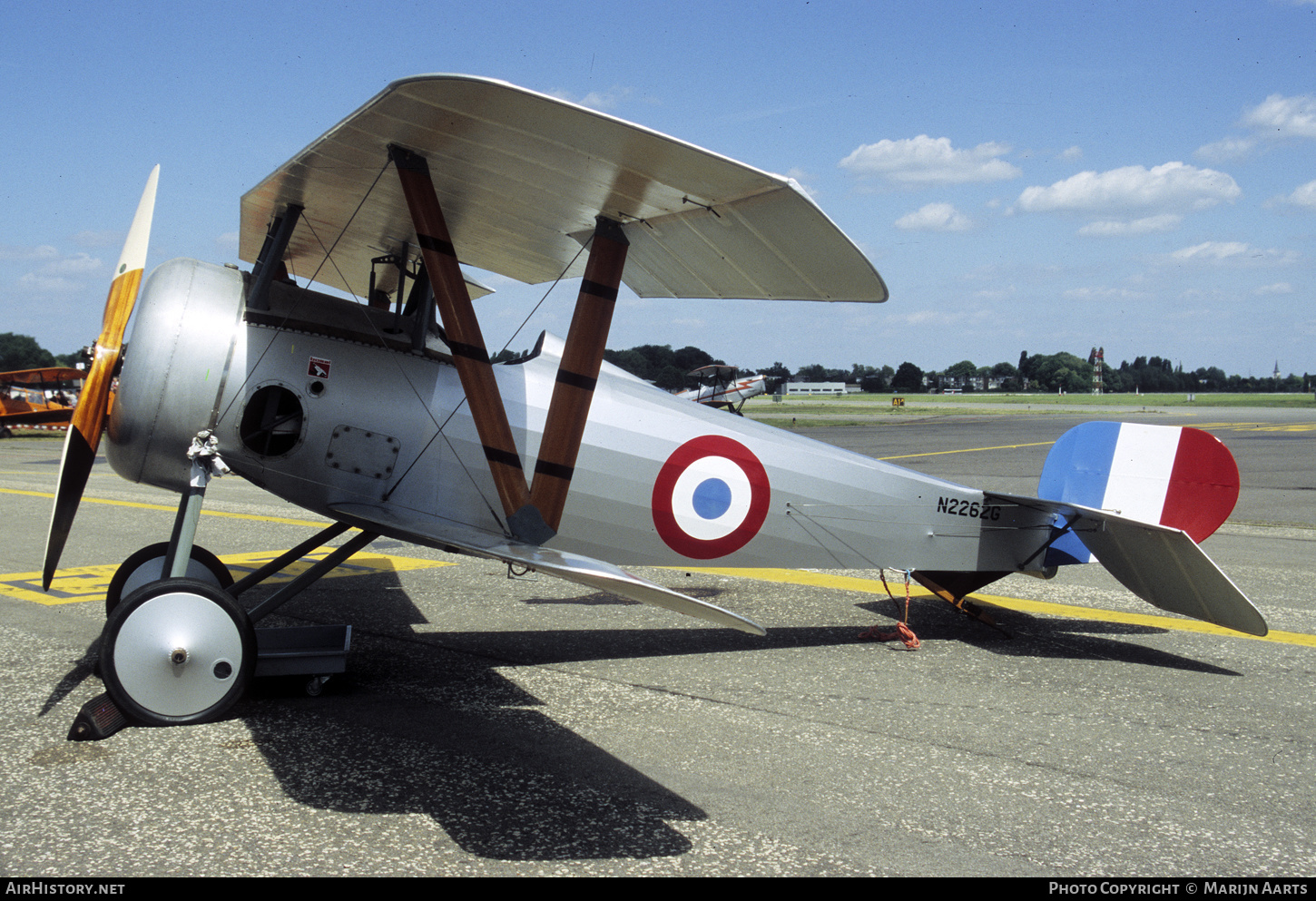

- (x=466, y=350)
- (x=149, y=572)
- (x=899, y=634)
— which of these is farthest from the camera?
(x=899, y=634)

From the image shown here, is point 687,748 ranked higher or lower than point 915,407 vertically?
lower

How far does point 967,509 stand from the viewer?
248 inches

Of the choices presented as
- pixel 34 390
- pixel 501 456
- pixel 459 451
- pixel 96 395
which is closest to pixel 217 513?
pixel 96 395

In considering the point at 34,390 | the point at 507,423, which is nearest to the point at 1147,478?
the point at 507,423

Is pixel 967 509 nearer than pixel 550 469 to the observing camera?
No

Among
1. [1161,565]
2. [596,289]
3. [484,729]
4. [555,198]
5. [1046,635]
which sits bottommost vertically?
[484,729]

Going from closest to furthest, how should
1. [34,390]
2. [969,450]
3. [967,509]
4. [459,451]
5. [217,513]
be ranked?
[459,451]
[967,509]
[217,513]
[969,450]
[34,390]

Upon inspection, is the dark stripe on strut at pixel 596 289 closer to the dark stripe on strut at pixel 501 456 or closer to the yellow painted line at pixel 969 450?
the dark stripe on strut at pixel 501 456

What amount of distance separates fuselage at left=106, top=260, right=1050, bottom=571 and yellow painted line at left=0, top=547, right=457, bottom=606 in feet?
9.46

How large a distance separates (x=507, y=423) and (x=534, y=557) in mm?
1200

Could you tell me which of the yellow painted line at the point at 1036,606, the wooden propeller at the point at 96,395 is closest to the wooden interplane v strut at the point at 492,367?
the yellow painted line at the point at 1036,606

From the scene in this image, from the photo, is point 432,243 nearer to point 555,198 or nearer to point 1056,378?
point 555,198

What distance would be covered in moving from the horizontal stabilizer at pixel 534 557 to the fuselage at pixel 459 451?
8cm

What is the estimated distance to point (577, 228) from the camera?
582 cm
